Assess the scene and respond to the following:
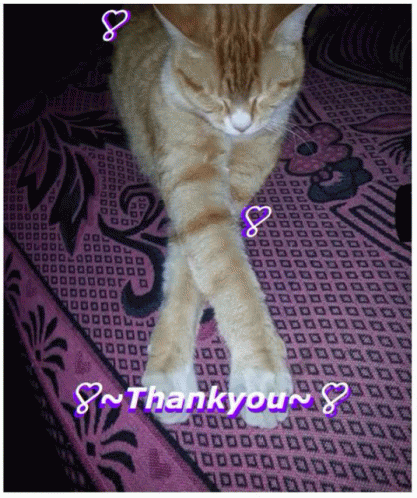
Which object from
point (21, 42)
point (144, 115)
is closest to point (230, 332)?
point (144, 115)

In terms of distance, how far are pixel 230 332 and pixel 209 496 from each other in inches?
10.0

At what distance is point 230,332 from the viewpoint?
29.9 inches

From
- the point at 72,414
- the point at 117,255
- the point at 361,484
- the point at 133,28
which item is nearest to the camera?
the point at 361,484

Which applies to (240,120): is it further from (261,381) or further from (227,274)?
(261,381)

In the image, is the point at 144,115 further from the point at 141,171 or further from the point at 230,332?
the point at 230,332

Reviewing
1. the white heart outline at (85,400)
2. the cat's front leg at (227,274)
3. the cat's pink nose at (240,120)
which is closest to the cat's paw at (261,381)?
the cat's front leg at (227,274)

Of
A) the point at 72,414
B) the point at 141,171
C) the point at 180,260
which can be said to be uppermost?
the point at 141,171

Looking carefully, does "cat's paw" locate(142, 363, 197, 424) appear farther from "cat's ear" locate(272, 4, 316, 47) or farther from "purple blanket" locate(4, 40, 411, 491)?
"cat's ear" locate(272, 4, 316, 47)

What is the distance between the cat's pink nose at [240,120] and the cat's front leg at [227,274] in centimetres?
10

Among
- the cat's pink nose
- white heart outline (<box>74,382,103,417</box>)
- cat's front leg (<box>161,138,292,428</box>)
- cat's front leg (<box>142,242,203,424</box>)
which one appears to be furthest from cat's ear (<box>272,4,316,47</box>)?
white heart outline (<box>74,382,103,417</box>)

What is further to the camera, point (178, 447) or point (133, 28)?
point (133, 28)

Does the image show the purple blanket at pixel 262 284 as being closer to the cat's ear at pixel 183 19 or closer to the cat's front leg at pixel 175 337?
the cat's front leg at pixel 175 337

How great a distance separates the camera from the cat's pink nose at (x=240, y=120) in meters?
0.87

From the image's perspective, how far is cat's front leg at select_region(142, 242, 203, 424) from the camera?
29.0 inches
